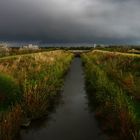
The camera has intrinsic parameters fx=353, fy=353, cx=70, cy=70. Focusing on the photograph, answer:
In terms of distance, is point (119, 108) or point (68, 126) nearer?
point (119, 108)

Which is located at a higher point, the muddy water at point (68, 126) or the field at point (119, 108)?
the field at point (119, 108)

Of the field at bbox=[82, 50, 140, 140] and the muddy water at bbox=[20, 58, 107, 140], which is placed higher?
the field at bbox=[82, 50, 140, 140]

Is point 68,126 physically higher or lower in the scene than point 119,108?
lower

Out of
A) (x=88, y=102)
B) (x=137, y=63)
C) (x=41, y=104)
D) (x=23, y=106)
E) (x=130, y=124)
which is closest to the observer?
(x=130, y=124)

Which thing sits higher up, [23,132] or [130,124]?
[130,124]

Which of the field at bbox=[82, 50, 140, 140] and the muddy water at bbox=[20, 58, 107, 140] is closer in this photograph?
the field at bbox=[82, 50, 140, 140]

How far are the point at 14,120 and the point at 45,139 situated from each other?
163cm

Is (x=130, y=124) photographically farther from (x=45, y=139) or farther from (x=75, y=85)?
(x=75, y=85)

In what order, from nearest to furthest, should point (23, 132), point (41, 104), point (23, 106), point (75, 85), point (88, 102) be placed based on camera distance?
point (23, 132) → point (23, 106) → point (41, 104) → point (88, 102) → point (75, 85)

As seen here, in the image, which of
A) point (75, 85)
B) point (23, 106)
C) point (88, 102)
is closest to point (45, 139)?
point (23, 106)

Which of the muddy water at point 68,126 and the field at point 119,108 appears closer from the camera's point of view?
the field at point 119,108

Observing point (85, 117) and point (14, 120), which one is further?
point (85, 117)

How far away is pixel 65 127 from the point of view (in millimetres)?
16297

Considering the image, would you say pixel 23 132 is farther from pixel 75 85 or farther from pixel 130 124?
pixel 75 85
